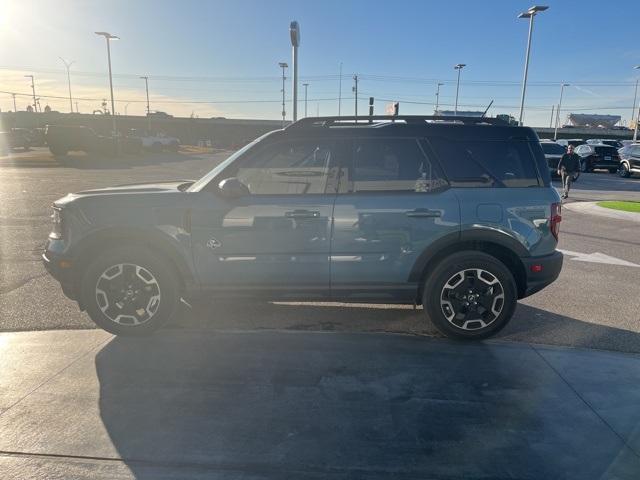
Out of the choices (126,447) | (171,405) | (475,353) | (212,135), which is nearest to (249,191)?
(171,405)

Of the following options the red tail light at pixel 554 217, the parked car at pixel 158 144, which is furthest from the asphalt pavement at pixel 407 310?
the parked car at pixel 158 144

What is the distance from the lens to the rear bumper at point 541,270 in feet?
13.8

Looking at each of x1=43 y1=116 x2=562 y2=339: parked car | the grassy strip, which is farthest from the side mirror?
the grassy strip

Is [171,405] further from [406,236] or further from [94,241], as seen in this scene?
[406,236]

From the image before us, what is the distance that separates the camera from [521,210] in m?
4.12

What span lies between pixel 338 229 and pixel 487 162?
4.96ft

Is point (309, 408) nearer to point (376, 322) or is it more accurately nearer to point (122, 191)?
point (376, 322)

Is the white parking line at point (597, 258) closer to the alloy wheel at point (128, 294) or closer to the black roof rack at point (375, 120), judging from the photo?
the black roof rack at point (375, 120)

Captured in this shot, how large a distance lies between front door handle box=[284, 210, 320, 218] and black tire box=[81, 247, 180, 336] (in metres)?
1.21

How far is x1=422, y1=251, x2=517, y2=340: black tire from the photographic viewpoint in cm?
416

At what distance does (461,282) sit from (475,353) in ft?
2.10

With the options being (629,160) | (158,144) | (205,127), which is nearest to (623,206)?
(629,160)

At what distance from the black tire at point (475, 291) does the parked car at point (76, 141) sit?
98.0ft

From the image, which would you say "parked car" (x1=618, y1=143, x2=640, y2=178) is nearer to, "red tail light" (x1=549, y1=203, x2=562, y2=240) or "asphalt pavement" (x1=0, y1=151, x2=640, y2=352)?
"asphalt pavement" (x1=0, y1=151, x2=640, y2=352)
